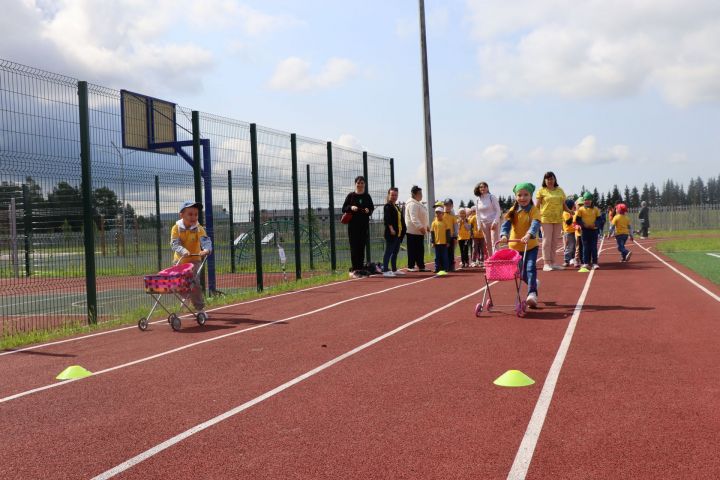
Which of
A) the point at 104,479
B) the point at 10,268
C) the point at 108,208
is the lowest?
the point at 104,479

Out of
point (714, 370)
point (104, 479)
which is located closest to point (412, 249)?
point (714, 370)

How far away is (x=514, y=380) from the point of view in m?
5.80

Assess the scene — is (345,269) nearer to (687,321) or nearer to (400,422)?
(687,321)

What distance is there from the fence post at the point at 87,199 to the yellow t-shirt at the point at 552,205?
931 cm

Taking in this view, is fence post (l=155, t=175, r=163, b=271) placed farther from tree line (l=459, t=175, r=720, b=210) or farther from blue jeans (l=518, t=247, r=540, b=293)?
tree line (l=459, t=175, r=720, b=210)

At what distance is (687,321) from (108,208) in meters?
8.87

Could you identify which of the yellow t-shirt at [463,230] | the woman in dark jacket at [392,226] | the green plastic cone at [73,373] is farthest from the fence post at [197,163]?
the yellow t-shirt at [463,230]

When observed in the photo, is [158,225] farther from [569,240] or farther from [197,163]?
[569,240]

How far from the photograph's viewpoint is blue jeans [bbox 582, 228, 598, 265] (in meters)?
16.6

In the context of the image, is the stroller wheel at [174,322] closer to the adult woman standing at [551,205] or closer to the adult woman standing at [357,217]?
the adult woman standing at [357,217]

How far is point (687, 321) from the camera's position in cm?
871

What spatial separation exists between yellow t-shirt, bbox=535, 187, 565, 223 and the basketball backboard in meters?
7.97

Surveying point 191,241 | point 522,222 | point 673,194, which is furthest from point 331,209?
point 673,194

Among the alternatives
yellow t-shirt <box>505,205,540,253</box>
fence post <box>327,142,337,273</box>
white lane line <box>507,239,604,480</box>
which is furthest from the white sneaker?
fence post <box>327,142,337,273</box>
